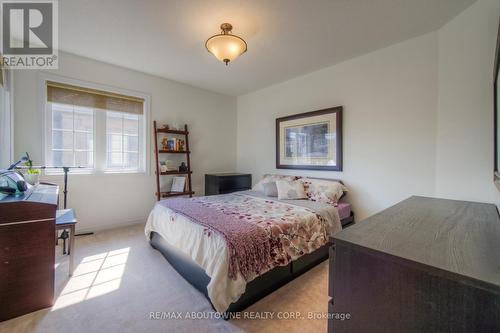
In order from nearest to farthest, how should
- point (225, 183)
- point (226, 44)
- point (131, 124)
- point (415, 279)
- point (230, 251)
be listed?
point (415, 279), point (230, 251), point (226, 44), point (131, 124), point (225, 183)

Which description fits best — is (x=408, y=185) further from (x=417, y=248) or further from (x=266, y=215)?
(x=417, y=248)

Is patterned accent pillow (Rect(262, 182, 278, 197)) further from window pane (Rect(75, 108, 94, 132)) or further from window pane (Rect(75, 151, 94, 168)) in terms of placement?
window pane (Rect(75, 108, 94, 132))

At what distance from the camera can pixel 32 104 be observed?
2820 mm

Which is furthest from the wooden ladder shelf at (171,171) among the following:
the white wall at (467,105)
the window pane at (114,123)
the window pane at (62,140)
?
the white wall at (467,105)

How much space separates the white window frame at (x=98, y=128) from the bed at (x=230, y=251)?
1413mm

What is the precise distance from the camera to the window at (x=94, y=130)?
3043 millimetres

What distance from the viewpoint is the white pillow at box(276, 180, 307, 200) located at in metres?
3.12

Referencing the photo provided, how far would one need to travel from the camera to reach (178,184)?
4.02m

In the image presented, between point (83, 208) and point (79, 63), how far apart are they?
2.14 meters

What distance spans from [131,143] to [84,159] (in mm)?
711

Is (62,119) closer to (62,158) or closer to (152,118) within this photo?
(62,158)

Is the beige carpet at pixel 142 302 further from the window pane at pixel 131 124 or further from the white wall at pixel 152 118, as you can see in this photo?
the window pane at pixel 131 124

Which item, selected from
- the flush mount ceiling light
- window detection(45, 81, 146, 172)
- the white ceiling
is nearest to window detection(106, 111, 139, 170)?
window detection(45, 81, 146, 172)

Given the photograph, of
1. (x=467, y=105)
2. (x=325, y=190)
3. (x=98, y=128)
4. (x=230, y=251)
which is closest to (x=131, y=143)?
(x=98, y=128)
